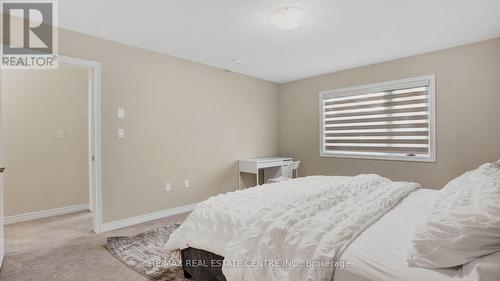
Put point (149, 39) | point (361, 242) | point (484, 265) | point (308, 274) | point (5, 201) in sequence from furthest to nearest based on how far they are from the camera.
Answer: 1. point (5, 201)
2. point (149, 39)
3. point (361, 242)
4. point (308, 274)
5. point (484, 265)

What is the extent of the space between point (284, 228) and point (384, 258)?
1.56ft

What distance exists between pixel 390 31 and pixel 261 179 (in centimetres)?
331

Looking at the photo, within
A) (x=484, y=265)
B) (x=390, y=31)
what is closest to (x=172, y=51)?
(x=390, y=31)

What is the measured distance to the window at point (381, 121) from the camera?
356 centimetres

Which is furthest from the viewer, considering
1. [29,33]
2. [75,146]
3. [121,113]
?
[75,146]

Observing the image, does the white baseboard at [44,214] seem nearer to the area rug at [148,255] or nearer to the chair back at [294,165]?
the area rug at [148,255]

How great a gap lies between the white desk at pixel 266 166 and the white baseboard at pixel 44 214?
102 inches

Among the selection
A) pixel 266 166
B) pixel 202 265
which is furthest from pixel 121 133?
pixel 266 166

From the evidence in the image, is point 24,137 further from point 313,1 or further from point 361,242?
point 361,242

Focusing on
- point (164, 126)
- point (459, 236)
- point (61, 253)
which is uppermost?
point (164, 126)

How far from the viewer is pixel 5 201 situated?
3.26 m

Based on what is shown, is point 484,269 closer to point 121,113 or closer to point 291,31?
point 291,31

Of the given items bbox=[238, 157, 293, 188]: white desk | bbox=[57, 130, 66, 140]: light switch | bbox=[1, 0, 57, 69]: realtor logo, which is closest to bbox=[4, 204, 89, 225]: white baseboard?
bbox=[57, 130, 66, 140]: light switch

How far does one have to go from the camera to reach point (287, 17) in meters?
2.35
